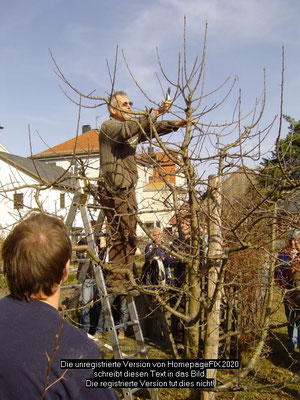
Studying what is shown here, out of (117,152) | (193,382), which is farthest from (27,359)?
(117,152)

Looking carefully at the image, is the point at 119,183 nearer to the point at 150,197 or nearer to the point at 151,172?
the point at 150,197

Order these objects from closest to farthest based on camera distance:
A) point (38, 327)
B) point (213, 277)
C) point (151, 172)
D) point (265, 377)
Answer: point (38, 327) < point (213, 277) < point (151, 172) < point (265, 377)

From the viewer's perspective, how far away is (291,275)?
16.5 feet

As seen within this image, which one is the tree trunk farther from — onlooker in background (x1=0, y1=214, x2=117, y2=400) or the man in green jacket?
onlooker in background (x1=0, y1=214, x2=117, y2=400)

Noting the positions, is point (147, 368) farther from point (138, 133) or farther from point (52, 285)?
point (138, 133)

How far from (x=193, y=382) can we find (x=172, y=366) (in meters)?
0.42

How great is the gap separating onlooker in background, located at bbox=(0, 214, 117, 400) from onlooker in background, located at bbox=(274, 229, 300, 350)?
7.20 ft

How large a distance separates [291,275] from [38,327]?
172 inches

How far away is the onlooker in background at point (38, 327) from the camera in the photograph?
1.20 metres

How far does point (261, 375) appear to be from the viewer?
4637 millimetres

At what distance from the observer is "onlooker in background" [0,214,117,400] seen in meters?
1.20

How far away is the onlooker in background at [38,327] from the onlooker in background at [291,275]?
7.20ft

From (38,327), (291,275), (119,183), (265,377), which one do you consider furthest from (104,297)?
(291,275)

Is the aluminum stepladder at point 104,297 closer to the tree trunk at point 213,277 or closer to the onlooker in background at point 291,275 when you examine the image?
the tree trunk at point 213,277
